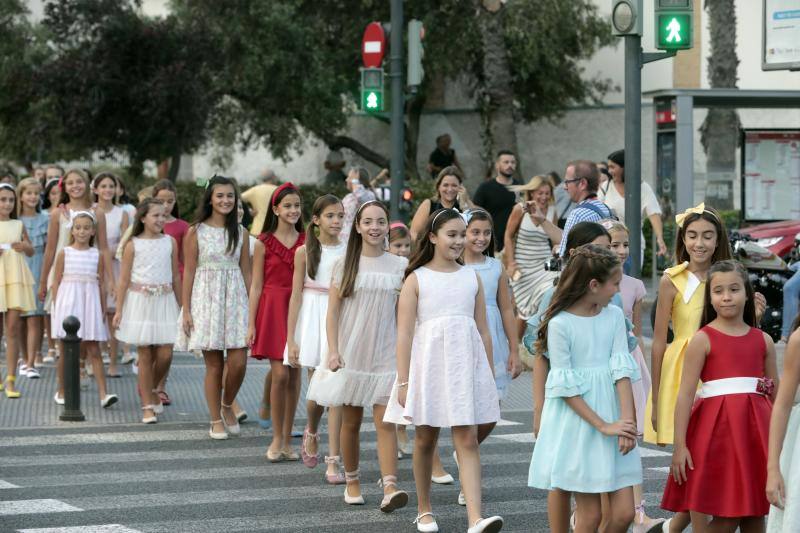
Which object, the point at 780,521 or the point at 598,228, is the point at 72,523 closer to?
the point at 598,228

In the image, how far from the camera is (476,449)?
A: 24.2 ft

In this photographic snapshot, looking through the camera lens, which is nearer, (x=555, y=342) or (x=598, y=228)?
(x=555, y=342)

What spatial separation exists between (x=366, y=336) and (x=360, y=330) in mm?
48

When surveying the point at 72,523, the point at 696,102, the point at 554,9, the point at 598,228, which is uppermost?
the point at 554,9

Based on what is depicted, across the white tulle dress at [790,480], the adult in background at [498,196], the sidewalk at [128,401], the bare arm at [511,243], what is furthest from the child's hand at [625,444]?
the adult in background at [498,196]

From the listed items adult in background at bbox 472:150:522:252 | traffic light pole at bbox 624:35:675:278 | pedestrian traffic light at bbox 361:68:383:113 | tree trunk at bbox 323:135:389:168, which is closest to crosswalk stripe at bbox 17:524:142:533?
traffic light pole at bbox 624:35:675:278

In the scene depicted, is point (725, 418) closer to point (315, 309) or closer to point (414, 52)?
point (315, 309)

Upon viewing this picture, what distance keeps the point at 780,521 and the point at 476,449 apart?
2169mm

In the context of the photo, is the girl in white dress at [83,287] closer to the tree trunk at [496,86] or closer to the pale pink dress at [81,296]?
the pale pink dress at [81,296]

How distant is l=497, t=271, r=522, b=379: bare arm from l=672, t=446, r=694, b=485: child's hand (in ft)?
6.19

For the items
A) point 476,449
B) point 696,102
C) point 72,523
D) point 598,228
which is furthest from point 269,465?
point 696,102

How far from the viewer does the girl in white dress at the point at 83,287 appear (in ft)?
40.9

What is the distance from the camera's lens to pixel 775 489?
17.6 feet

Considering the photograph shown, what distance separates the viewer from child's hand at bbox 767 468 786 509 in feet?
17.6
